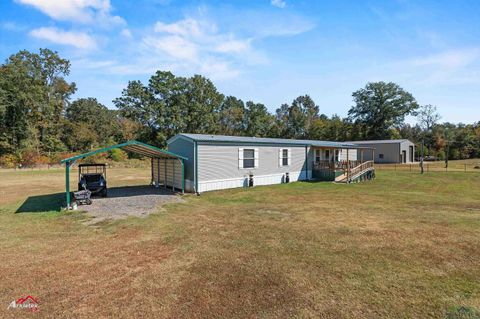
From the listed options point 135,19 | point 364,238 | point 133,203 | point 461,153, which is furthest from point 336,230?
point 461,153

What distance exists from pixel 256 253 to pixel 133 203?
23.5 ft

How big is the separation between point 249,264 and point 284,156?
43.0ft

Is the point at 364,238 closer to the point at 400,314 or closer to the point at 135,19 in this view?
the point at 400,314

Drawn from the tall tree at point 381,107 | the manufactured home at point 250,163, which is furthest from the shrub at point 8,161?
the tall tree at point 381,107

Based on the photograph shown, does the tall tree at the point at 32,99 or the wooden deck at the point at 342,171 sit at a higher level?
the tall tree at the point at 32,99

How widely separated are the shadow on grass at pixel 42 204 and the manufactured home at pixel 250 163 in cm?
578

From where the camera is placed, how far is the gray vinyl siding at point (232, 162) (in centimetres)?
1354

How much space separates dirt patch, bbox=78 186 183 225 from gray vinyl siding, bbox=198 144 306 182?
2150 millimetres

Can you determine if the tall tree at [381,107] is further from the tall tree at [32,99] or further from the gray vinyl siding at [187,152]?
the tall tree at [32,99]

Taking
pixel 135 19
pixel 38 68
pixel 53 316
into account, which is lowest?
pixel 53 316

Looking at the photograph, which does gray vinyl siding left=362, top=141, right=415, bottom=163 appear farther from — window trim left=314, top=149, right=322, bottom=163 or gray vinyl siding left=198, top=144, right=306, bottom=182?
gray vinyl siding left=198, top=144, right=306, bottom=182

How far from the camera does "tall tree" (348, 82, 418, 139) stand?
4750 centimetres

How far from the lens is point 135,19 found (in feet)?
35.8

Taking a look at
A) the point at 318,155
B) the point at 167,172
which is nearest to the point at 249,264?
the point at 167,172
